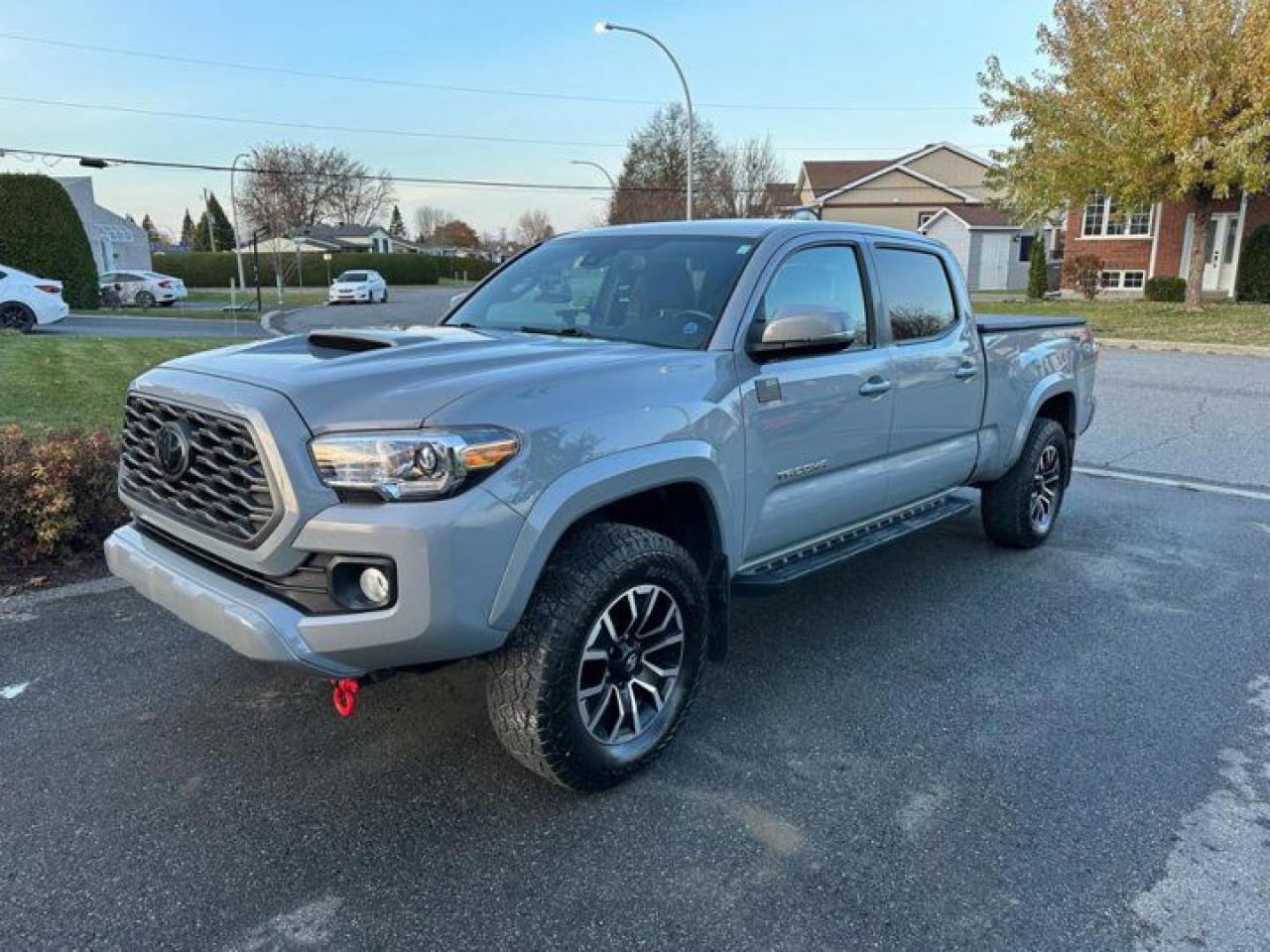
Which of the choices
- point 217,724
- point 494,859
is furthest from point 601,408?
point 217,724

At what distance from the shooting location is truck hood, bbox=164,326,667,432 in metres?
2.63

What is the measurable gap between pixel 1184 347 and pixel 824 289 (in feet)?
54.6

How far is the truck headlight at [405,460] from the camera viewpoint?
2.54 m

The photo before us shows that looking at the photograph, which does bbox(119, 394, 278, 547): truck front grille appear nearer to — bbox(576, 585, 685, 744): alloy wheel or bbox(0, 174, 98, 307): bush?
bbox(576, 585, 685, 744): alloy wheel

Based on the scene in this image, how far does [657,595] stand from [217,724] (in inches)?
68.9

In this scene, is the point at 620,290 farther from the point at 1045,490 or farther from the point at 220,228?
the point at 220,228

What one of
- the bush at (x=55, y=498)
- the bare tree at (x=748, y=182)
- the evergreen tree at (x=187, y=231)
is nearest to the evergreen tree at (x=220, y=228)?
the evergreen tree at (x=187, y=231)

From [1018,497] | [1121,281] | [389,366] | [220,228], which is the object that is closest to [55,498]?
[389,366]

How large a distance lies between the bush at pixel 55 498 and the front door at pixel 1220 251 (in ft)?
108

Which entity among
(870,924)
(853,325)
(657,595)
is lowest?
(870,924)

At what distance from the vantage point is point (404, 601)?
250 centimetres

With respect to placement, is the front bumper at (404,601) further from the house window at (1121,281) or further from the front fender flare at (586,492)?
the house window at (1121,281)

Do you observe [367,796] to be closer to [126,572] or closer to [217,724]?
[217,724]

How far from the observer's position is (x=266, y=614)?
260 centimetres
